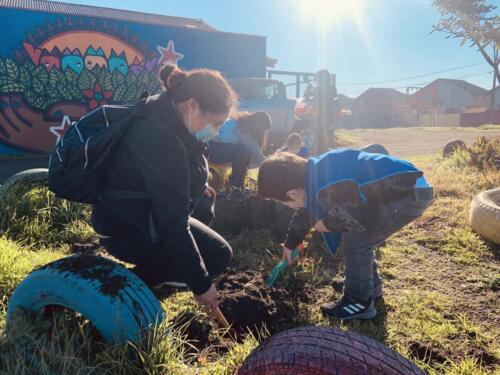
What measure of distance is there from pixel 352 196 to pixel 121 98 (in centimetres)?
894

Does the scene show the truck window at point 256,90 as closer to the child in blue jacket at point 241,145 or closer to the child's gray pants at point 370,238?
the child in blue jacket at point 241,145

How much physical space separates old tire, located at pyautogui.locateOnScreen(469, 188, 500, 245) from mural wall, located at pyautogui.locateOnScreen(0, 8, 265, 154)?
7524 mm

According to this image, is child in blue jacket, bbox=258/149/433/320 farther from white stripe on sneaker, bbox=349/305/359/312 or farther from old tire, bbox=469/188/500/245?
old tire, bbox=469/188/500/245

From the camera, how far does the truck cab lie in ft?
34.9

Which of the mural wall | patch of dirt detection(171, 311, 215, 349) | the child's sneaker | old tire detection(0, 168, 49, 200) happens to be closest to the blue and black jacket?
the child's sneaker

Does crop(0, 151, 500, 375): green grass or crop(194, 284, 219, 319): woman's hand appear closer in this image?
crop(0, 151, 500, 375): green grass

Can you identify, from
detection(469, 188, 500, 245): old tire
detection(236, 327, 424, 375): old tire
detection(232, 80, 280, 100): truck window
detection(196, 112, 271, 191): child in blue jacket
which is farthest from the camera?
detection(232, 80, 280, 100): truck window

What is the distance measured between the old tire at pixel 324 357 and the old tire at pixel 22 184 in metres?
3.23

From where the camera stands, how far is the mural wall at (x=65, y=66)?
8.89 metres

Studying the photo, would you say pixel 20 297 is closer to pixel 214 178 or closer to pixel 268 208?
pixel 268 208

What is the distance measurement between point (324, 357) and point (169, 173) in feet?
3.43

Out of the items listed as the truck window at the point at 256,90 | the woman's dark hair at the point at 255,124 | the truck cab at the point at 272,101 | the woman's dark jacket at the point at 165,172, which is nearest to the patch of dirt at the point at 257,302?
the woman's dark jacket at the point at 165,172

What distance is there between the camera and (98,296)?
67.0 inches

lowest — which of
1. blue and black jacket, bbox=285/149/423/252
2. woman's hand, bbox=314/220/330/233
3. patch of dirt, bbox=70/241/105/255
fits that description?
patch of dirt, bbox=70/241/105/255
